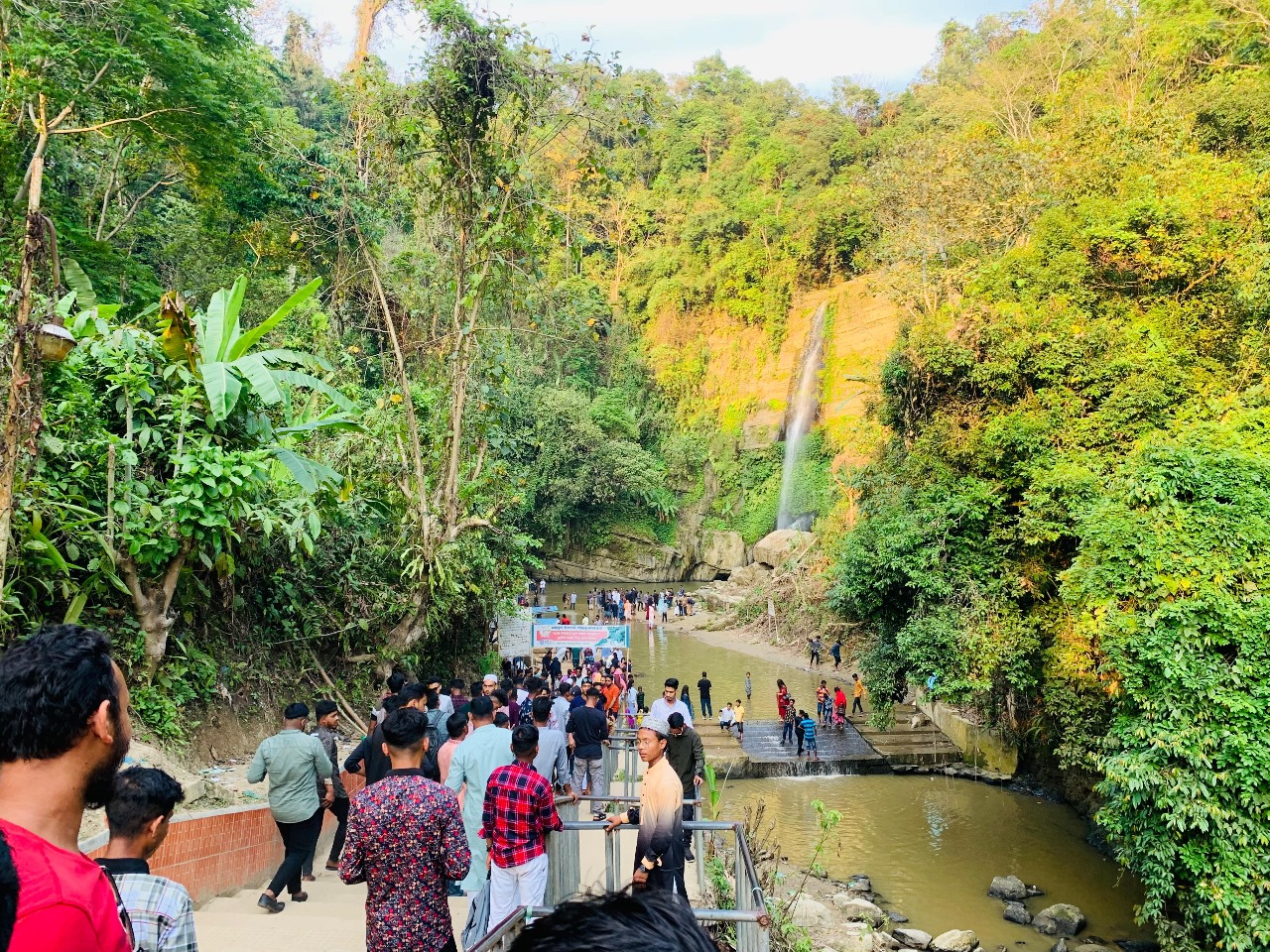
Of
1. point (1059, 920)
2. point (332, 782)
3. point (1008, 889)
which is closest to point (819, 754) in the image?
point (1008, 889)

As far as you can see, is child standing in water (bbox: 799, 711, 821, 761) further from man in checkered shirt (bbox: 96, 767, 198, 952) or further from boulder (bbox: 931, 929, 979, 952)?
man in checkered shirt (bbox: 96, 767, 198, 952)

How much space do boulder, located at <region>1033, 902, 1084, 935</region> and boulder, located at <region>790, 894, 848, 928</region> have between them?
263cm

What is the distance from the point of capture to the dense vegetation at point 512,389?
285 inches

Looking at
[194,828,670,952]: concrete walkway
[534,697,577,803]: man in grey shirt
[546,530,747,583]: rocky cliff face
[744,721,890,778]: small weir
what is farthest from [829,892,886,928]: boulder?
[546,530,747,583]: rocky cliff face

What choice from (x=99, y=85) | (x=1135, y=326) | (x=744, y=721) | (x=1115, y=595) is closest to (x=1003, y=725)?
(x=744, y=721)

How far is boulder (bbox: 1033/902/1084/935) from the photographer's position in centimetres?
993

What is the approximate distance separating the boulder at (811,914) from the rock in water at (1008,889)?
258 cm

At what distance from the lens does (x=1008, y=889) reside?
10.8 metres

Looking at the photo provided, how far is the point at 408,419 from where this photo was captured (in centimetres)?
1027

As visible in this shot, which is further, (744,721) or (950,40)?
(950,40)

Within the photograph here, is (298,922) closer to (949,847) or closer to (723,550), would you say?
(949,847)

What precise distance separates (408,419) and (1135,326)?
1059cm

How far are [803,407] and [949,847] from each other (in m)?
27.6

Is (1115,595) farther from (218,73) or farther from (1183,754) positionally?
(218,73)
